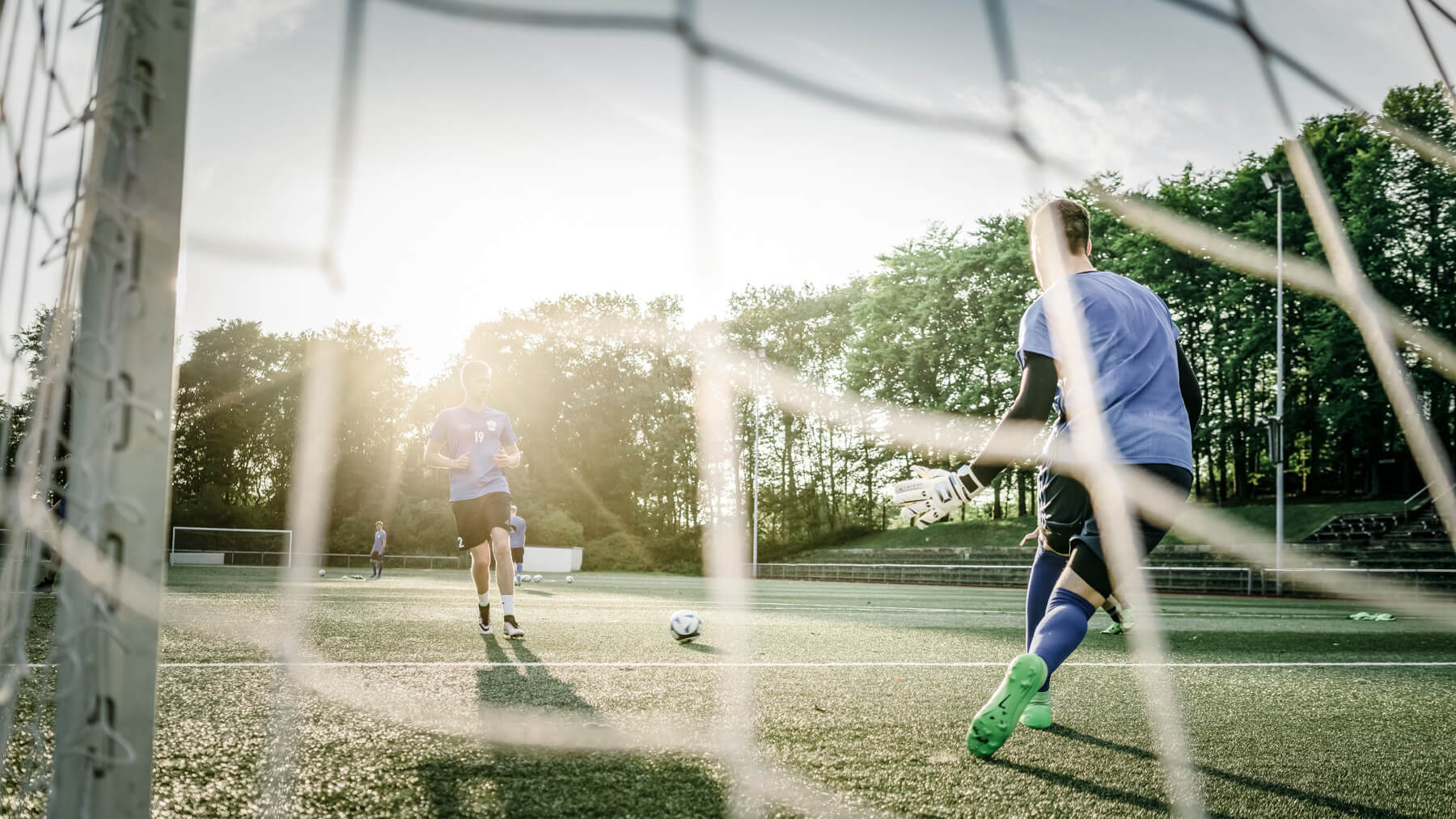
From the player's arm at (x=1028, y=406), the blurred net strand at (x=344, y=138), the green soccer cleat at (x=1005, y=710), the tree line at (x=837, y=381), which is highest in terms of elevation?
the tree line at (x=837, y=381)

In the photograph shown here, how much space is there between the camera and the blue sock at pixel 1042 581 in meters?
3.42

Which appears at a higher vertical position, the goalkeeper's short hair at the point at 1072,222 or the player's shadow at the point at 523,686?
the goalkeeper's short hair at the point at 1072,222

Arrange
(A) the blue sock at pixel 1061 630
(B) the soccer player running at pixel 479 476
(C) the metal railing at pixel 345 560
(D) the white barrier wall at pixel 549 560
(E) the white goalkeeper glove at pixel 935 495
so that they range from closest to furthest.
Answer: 1. (A) the blue sock at pixel 1061 630
2. (E) the white goalkeeper glove at pixel 935 495
3. (B) the soccer player running at pixel 479 476
4. (D) the white barrier wall at pixel 549 560
5. (C) the metal railing at pixel 345 560

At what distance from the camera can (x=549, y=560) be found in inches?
1326

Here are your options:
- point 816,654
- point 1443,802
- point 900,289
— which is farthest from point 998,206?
point 1443,802

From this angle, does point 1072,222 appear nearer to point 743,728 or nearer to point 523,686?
point 743,728

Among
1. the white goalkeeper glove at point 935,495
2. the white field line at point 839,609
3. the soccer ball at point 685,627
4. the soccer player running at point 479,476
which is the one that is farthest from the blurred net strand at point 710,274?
the white field line at point 839,609

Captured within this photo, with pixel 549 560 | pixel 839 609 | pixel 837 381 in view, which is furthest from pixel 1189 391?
pixel 837 381

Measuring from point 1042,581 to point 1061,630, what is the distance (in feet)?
1.72

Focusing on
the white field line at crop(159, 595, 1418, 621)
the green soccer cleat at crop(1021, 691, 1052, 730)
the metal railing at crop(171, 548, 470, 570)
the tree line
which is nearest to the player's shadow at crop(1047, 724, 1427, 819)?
the green soccer cleat at crop(1021, 691, 1052, 730)

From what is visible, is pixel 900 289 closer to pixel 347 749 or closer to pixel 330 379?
pixel 330 379

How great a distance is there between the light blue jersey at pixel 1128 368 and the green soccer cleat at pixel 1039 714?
0.80 m

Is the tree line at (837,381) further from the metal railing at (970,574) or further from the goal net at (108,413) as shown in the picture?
the goal net at (108,413)

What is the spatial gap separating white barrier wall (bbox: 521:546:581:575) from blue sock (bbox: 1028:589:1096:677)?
29.7 metres
